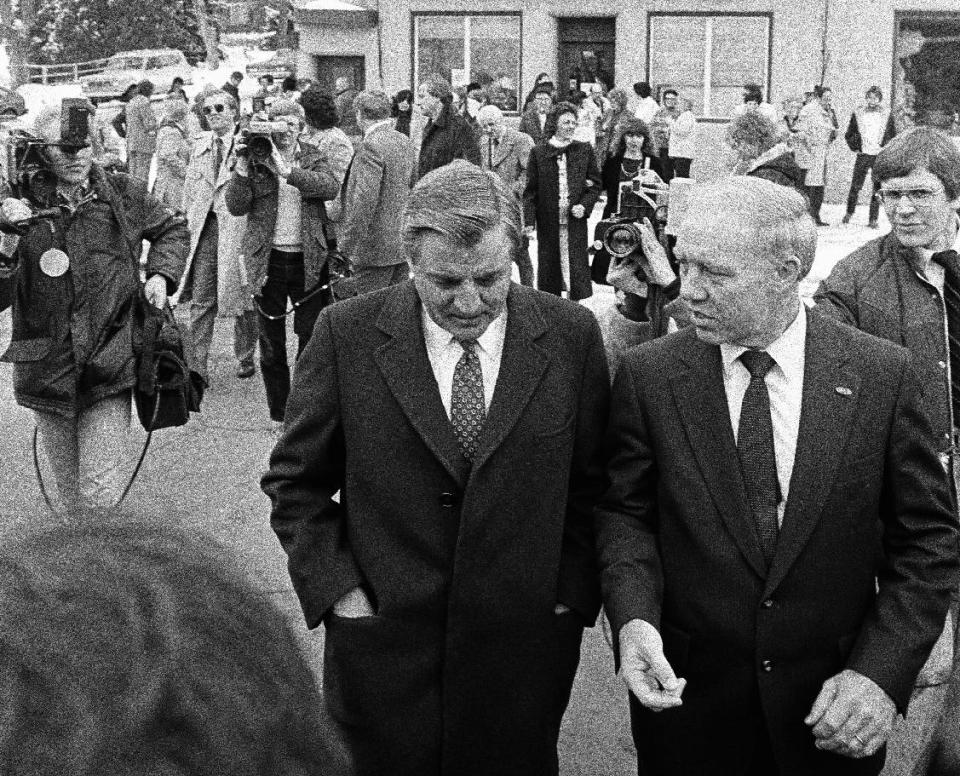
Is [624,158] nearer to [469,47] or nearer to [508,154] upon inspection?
[508,154]

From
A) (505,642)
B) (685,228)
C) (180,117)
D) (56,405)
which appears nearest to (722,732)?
(505,642)

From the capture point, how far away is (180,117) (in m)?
15.7

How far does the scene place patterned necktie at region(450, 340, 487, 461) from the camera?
3473mm

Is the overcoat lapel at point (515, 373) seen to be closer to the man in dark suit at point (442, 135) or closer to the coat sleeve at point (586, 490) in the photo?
the coat sleeve at point (586, 490)

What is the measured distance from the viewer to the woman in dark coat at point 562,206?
13.0 metres

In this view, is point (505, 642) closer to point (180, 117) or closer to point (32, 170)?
point (32, 170)

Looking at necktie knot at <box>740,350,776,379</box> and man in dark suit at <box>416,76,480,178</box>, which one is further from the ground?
man in dark suit at <box>416,76,480,178</box>

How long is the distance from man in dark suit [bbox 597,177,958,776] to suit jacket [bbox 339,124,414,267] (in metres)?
6.63

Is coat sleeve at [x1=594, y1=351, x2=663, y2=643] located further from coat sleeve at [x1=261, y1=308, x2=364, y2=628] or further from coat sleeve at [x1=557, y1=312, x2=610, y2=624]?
coat sleeve at [x1=261, y1=308, x2=364, y2=628]

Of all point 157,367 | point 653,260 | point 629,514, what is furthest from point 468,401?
point 157,367

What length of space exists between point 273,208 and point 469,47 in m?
21.3

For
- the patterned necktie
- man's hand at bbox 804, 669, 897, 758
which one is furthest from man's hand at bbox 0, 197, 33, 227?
man's hand at bbox 804, 669, 897, 758

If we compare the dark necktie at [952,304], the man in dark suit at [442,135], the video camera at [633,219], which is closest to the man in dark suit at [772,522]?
the dark necktie at [952,304]

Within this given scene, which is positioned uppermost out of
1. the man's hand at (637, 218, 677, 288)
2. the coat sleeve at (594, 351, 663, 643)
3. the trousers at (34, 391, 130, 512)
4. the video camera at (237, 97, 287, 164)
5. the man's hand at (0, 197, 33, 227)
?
the video camera at (237, 97, 287, 164)
